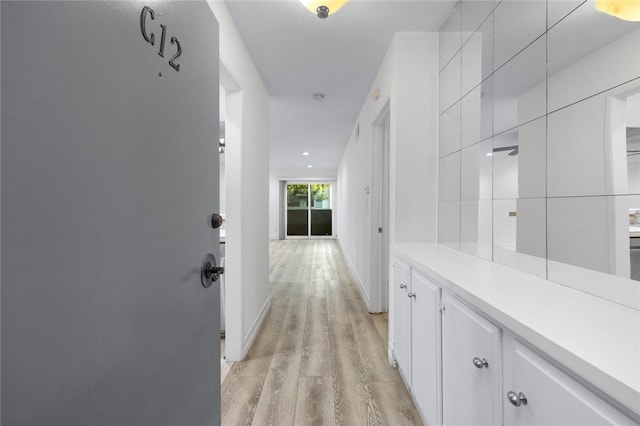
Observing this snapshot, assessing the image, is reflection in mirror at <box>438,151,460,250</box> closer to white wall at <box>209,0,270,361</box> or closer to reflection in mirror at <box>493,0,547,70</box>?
reflection in mirror at <box>493,0,547,70</box>

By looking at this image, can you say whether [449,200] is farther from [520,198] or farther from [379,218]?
[379,218]

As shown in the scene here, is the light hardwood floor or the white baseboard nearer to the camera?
the light hardwood floor

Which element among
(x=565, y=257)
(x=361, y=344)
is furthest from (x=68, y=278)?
(x=361, y=344)

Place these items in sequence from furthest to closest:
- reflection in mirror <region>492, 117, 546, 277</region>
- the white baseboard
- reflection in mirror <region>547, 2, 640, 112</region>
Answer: the white baseboard < reflection in mirror <region>492, 117, 546, 277</region> < reflection in mirror <region>547, 2, 640, 112</region>

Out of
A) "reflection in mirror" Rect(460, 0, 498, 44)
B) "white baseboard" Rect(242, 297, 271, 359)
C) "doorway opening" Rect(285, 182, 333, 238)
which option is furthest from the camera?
"doorway opening" Rect(285, 182, 333, 238)

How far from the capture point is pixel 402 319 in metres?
1.80

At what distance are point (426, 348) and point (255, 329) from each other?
1.60 meters

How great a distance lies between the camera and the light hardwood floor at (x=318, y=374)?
62.6 inches

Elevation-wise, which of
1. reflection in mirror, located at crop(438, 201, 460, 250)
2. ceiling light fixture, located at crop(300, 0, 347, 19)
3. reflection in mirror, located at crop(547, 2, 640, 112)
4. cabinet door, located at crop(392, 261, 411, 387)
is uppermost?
ceiling light fixture, located at crop(300, 0, 347, 19)

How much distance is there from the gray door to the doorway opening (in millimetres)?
9418

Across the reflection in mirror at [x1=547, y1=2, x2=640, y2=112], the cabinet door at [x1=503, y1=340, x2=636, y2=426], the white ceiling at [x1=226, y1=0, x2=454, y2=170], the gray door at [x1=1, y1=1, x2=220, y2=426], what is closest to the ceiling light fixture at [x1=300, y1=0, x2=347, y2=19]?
the white ceiling at [x1=226, y1=0, x2=454, y2=170]

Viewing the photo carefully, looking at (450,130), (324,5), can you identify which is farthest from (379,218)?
(324,5)

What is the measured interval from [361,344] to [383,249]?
3.71ft

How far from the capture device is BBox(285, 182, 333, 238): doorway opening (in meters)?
10.3
